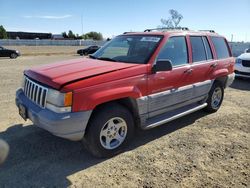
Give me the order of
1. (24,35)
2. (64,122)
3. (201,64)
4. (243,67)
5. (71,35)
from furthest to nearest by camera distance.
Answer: (71,35) < (24,35) < (243,67) < (201,64) < (64,122)

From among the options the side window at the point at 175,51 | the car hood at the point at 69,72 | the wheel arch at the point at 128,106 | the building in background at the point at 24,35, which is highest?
the building in background at the point at 24,35

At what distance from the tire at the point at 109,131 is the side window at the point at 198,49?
209 centimetres

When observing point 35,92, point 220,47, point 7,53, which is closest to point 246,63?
point 220,47

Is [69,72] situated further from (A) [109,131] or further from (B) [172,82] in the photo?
(B) [172,82]

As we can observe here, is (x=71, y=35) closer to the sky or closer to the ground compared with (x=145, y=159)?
closer to the sky

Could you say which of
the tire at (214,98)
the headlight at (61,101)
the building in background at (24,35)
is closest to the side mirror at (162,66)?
the headlight at (61,101)

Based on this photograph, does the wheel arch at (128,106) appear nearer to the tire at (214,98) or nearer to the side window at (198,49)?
the side window at (198,49)

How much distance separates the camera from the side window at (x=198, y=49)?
5246 mm

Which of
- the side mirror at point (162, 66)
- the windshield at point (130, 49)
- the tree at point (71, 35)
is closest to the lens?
the side mirror at point (162, 66)

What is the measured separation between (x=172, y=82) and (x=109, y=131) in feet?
4.91

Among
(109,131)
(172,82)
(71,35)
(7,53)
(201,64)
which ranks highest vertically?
(71,35)

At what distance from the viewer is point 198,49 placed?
541cm

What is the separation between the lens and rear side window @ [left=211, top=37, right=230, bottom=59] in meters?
6.04

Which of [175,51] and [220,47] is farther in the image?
[220,47]
